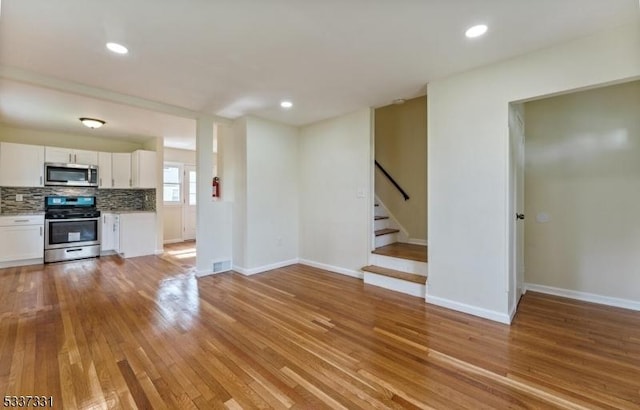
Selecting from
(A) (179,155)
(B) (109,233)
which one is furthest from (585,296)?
(A) (179,155)

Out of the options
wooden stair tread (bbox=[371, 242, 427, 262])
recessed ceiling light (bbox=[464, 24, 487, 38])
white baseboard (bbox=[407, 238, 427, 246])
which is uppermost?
recessed ceiling light (bbox=[464, 24, 487, 38])

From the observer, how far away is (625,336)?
237 centimetres

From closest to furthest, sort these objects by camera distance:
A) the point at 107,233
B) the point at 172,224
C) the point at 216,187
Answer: the point at 216,187
the point at 107,233
the point at 172,224

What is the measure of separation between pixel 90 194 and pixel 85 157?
33.0 inches

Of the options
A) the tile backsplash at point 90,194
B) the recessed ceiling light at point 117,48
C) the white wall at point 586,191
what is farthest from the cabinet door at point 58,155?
the white wall at point 586,191

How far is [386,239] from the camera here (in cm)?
468

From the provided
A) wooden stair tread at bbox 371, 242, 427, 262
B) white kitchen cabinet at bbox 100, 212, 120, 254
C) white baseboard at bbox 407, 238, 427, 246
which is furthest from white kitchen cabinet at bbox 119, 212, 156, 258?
Result: white baseboard at bbox 407, 238, 427, 246

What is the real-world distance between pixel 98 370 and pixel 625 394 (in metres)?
3.46

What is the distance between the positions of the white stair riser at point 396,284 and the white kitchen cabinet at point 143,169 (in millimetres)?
5121

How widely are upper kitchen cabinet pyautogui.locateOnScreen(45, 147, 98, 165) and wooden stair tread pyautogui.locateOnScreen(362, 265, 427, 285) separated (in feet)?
19.3

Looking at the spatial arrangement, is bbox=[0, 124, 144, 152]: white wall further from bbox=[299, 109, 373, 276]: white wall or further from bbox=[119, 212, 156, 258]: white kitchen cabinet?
bbox=[299, 109, 373, 276]: white wall

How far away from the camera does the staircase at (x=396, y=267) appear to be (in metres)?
3.45

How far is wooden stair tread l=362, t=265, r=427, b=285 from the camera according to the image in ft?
11.2

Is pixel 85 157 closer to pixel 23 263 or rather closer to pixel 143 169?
pixel 143 169
